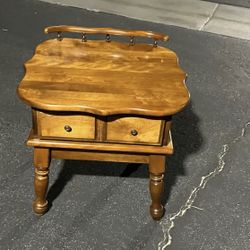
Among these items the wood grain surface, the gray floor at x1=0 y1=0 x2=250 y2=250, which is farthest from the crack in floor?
the wood grain surface

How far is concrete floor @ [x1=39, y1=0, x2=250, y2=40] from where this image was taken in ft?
15.7

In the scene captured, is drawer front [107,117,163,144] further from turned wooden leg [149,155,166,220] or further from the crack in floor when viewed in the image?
the crack in floor

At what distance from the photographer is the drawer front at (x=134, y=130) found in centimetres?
178

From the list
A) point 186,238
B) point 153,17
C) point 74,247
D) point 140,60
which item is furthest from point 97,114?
point 153,17

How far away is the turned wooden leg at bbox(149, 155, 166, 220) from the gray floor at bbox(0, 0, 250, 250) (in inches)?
2.5

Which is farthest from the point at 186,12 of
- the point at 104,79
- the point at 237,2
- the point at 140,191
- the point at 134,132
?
the point at 134,132

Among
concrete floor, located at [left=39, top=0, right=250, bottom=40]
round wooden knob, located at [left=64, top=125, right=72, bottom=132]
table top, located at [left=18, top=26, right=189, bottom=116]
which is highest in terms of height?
table top, located at [left=18, top=26, right=189, bottom=116]

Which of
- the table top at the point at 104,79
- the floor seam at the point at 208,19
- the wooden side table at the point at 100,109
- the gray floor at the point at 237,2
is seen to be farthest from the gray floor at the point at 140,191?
the gray floor at the point at 237,2

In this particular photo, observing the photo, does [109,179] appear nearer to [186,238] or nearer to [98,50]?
[186,238]

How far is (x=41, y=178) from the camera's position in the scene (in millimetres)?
1966

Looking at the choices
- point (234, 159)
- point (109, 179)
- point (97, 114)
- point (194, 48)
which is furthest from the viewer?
point (194, 48)

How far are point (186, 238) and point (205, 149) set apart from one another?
30.7 inches

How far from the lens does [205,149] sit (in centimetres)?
272

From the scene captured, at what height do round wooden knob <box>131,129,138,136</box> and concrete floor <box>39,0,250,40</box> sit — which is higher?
round wooden knob <box>131,129,138,136</box>
